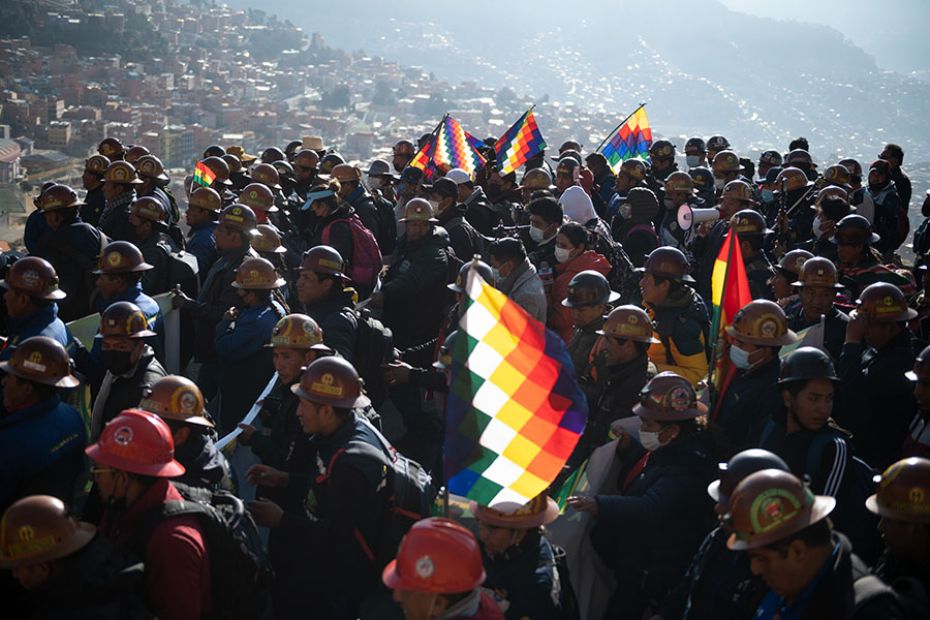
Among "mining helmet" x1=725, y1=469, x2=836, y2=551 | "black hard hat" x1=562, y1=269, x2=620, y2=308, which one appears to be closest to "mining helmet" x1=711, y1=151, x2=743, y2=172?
"black hard hat" x1=562, y1=269, x2=620, y2=308

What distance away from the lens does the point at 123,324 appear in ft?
19.3

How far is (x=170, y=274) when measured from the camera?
848 cm

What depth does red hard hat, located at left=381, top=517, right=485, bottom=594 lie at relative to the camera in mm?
3760

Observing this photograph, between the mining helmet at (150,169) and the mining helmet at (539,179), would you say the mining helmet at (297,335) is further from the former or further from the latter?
the mining helmet at (539,179)

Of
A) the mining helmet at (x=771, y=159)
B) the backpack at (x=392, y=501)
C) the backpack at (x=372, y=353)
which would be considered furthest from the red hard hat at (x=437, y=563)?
the mining helmet at (x=771, y=159)

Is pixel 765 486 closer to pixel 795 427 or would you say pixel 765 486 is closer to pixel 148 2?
pixel 795 427

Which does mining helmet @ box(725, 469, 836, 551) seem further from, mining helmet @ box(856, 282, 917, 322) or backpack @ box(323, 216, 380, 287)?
backpack @ box(323, 216, 380, 287)

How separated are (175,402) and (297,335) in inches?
43.7

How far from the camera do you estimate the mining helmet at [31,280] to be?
644 cm

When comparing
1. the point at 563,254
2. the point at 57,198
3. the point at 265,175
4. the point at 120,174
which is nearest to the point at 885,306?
the point at 563,254

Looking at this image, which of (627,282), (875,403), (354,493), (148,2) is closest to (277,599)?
(354,493)

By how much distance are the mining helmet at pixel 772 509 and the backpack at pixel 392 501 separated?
188 cm

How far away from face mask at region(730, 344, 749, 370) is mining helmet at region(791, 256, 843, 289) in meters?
1.22

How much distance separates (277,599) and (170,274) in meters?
3.97
